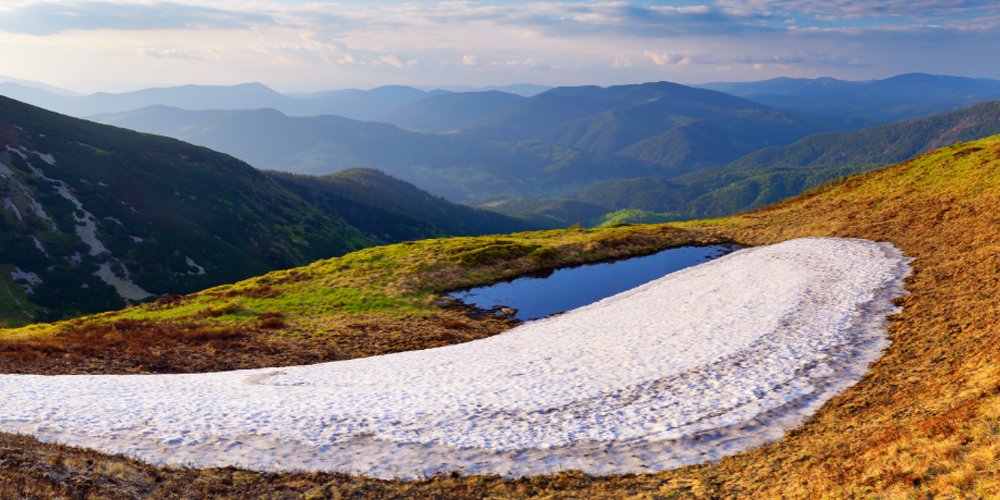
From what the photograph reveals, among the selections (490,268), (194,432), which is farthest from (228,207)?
(194,432)

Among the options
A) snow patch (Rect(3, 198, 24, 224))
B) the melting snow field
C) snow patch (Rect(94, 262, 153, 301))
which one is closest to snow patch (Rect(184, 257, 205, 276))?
snow patch (Rect(94, 262, 153, 301))

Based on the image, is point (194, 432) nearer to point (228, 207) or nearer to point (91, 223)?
point (91, 223)

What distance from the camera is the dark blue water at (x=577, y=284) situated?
4547 cm

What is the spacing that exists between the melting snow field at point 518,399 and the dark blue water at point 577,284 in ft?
25.8

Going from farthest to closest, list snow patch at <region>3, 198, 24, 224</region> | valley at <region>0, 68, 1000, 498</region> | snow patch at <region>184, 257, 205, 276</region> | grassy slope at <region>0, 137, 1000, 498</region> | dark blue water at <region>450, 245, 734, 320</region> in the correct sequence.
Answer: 1. snow patch at <region>184, 257, 205, 276</region>
2. snow patch at <region>3, 198, 24, 224</region>
3. dark blue water at <region>450, 245, 734, 320</region>
4. valley at <region>0, 68, 1000, 498</region>
5. grassy slope at <region>0, 137, 1000, 498</region>

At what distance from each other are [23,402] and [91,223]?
127m

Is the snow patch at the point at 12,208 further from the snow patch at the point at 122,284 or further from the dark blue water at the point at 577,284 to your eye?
the dark blue water at the point at 577,284

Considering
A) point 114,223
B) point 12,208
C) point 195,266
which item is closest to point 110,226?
point 114,223

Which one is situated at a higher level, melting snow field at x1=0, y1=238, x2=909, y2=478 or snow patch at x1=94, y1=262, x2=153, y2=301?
melting snow field at x1=0, y1=238, x2=909, y2=478

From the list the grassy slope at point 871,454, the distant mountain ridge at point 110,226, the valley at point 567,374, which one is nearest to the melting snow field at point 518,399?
the valley at point 567,374

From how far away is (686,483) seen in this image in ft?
56.0

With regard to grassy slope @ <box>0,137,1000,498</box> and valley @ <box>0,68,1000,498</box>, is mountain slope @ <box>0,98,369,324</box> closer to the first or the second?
valley @ <box>0,68,1000,498</box>

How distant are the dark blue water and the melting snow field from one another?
7854 millimetres

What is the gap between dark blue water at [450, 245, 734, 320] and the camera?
45.5 m
